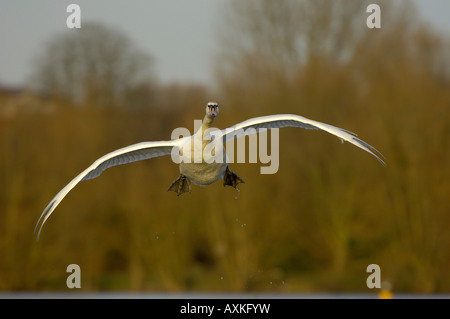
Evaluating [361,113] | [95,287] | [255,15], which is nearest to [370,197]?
[361,113]

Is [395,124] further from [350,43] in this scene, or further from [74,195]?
[350,43]

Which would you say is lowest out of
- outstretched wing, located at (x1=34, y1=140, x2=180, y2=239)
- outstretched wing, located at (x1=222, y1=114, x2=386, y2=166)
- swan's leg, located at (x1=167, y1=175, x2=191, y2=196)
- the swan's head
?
swan's leg, located at (x1=167, y1=175, x2=191, y2=196)

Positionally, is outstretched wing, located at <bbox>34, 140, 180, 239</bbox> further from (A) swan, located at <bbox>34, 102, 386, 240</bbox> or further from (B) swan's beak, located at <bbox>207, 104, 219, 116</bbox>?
(B) swan's beak, located at <bbox>207, 104, 219, 116</bbox>

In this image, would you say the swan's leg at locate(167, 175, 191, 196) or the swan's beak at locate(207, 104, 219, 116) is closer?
the swan's beak at locate(207, 104, 219, 116)

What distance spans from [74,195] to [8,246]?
332cm

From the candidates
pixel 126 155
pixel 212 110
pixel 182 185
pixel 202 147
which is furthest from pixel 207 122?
pixel 182 185

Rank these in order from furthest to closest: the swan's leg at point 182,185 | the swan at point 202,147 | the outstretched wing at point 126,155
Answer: the swan's leg at point 182,185 → the outstretched wing at point 126,155 → the swan at point 202,147

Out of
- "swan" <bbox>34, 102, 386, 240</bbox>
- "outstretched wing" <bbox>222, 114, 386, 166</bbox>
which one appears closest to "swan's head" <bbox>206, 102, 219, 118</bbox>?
"swan" <bbox>34, 102, 386, 240</bbox>

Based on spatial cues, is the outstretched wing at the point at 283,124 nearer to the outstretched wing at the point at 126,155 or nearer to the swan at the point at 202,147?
Result: the swan at the point at 202,147

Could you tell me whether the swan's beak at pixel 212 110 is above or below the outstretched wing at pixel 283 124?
above

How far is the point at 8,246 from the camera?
83.6 feet

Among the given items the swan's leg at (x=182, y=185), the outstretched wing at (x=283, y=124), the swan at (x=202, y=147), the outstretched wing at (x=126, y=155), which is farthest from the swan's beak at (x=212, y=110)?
the swan's leg at (x=182, y=185)

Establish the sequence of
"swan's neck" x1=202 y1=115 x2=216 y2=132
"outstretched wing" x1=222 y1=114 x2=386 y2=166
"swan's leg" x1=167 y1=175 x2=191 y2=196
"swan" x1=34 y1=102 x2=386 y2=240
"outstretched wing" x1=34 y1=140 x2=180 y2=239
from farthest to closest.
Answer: "swan's leg" x1=167 y1=175 x2=191 y2=196 → "outstretched wing" x1=34 y1=140 x2=180 y2=239 → "swan's neck" x1=202 y1=115 x2=216 y2=132 → "swan" x1=34 y1=102 x2=386 y2=240 → "outstretched wing" x1=222 y1=114 x2=386 y2=166

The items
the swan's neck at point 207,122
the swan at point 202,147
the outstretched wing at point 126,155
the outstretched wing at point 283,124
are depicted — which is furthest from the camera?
the outstretched wing at point 126,155
